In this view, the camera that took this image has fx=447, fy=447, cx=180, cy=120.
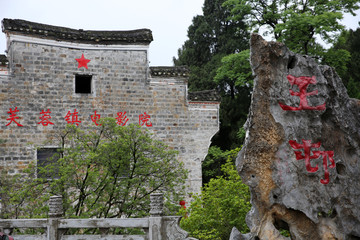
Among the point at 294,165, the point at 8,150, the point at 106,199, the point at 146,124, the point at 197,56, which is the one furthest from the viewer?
the point at 197,56

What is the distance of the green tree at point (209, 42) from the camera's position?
1988 centimetres

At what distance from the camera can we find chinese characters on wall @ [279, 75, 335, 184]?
516 cm

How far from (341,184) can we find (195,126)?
27.7 feet

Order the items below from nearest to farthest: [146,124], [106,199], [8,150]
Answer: [106,199], [8,150], [146,124]

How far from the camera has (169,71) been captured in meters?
13.5

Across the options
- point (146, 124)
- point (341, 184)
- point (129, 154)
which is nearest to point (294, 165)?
point (341, 184)

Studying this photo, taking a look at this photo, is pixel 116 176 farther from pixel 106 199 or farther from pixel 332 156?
pixel 332 156

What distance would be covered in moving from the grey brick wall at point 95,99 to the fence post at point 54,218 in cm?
439

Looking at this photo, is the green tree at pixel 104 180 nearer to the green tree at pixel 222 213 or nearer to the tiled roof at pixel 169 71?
the green tree at pixel 222 213

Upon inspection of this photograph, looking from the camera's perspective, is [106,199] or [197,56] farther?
[197,56]

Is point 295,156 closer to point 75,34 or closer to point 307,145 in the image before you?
point 307,145

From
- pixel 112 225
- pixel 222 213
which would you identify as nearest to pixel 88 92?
pixel 222 213

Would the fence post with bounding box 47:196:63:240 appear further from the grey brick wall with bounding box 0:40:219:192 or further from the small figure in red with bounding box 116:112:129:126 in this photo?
the small figure in red with bounding box 116:112:129:126

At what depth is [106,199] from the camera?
29.2 feet
